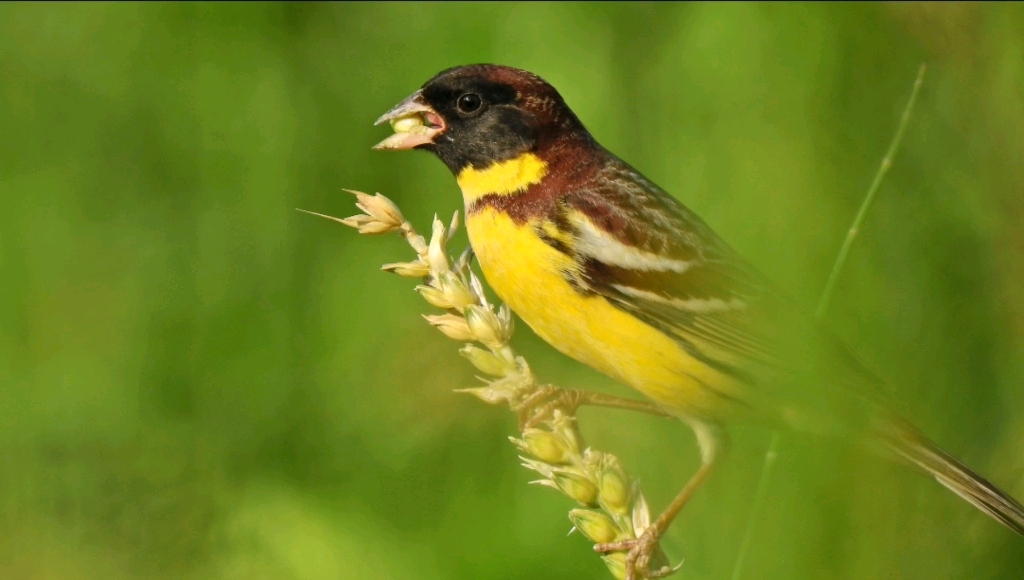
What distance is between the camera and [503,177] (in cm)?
341

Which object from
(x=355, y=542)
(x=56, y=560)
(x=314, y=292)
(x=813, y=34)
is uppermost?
(x=813, y=34)

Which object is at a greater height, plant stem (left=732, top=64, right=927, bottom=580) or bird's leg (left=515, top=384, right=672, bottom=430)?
plant stem (left=732, top=64, right=927, bottom=580)

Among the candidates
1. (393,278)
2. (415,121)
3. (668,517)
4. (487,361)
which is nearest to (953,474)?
(668,517)

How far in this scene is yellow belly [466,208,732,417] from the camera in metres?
3.03

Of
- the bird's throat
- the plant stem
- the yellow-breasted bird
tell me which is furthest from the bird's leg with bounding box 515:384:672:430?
the plant stem

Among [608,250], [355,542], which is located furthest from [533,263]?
[355,542]

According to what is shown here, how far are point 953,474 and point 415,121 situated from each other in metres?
1.86

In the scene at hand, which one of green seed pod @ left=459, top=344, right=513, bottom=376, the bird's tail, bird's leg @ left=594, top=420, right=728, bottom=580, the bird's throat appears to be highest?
the bird's throat

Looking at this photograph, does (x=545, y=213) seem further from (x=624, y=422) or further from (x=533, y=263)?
(x=624, y=422)

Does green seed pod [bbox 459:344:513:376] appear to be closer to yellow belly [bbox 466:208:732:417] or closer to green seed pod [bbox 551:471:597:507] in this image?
green seed pod [bbox 551:471:597:507]

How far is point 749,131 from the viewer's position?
3.08m

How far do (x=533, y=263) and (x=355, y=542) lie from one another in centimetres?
91

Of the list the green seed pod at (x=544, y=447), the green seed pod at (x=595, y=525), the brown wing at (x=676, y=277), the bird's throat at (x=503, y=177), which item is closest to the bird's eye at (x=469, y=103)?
the bird's throat at (x=503, y=177)

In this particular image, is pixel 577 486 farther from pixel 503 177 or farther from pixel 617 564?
pixel 503 177
